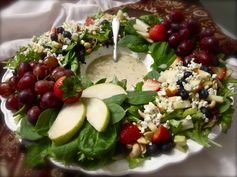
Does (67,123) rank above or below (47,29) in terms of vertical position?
above

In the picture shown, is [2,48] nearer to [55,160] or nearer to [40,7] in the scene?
[40,7]

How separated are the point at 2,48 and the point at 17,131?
51 centimetres

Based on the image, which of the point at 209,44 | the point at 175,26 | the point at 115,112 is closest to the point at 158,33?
the point at 175,26

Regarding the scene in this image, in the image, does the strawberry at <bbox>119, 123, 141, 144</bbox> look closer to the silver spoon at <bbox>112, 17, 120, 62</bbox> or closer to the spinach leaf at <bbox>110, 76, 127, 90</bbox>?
the spinach leaf at <bbox>110, 76, 127, 90</bbox>

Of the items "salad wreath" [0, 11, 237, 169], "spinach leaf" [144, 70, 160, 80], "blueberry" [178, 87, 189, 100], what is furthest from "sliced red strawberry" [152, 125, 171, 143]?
"spinach leaf" [144, 70, 160, 80]

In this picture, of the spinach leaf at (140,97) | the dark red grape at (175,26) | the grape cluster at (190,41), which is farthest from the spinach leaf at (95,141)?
the dark red grape at (175,26)

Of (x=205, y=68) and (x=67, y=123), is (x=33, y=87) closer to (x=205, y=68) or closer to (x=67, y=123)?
(x=67, y=123)

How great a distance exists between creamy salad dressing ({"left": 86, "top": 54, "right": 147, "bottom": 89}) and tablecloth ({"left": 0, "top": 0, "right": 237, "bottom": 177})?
10.6 inches

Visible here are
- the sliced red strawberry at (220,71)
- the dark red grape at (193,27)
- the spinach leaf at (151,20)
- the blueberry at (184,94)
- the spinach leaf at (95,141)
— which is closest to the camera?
the spinach leaf at (95,141)

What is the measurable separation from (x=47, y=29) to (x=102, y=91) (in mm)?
662

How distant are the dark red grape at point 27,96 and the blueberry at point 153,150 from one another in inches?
11.9

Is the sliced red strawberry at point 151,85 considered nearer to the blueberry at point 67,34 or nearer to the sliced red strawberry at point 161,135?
the sliced red strawberry at point 161,135

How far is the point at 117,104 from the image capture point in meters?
0.98

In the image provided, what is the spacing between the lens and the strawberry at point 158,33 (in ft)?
4.04
